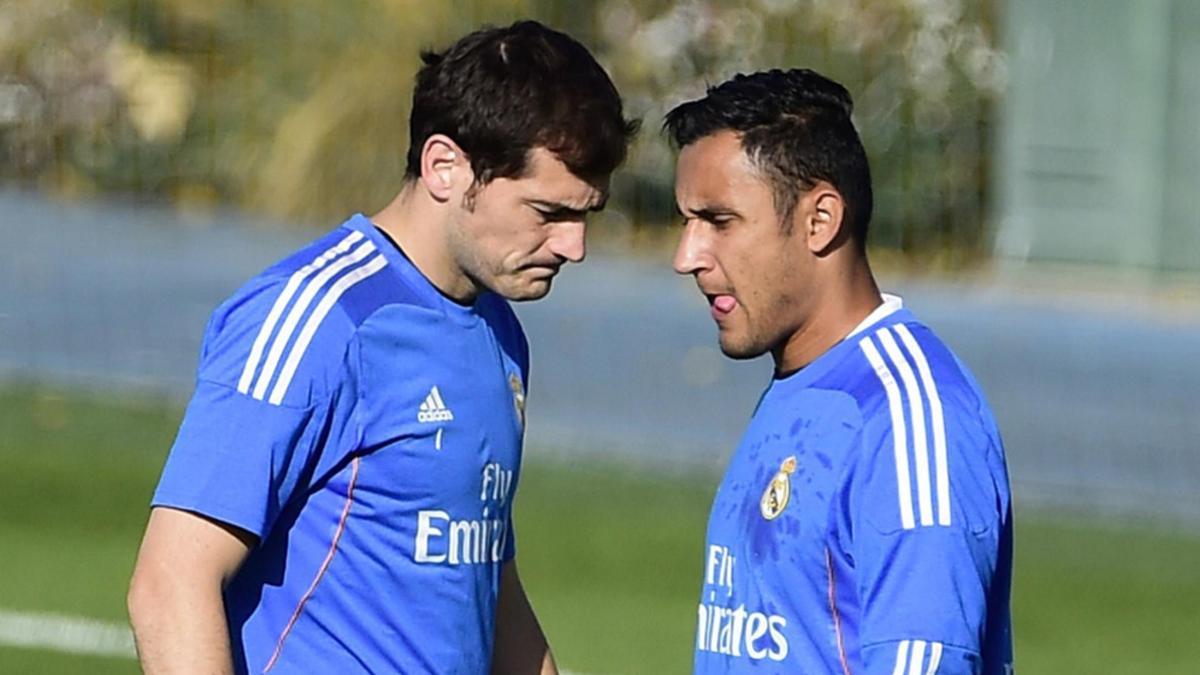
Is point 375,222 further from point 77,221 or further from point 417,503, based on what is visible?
point 77,221

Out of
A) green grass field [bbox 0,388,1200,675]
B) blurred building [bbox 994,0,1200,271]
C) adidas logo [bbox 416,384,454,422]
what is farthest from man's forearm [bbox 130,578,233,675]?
Result: blurred building [bbox 994,0,1200,271]

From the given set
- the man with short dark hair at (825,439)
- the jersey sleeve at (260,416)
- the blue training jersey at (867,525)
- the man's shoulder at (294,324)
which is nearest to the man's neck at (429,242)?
the man's shoulder at (294,324)

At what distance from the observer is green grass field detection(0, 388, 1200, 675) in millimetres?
9219

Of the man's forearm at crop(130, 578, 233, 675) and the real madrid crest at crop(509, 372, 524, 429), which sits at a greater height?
the real madrid crest at crop(509, 372, 524, 429)

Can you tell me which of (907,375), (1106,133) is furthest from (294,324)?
(1106,133)

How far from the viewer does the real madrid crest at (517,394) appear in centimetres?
462

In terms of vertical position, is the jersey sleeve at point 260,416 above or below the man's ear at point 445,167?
below

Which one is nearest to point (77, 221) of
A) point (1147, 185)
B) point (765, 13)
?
point (765, 13)

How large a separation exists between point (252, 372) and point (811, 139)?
1.04 m

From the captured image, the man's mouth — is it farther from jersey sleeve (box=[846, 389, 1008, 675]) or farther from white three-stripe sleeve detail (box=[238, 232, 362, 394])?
white three-stripe sleeve detail (box=[238, 232, 362, 394])

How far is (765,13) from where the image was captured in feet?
46.3

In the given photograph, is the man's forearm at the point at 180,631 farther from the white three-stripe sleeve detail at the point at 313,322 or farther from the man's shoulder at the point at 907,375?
the man's shoulder at the point at 907,375

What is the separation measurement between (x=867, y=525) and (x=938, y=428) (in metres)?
0.19

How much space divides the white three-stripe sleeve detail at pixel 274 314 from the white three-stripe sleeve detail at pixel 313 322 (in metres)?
0.05
